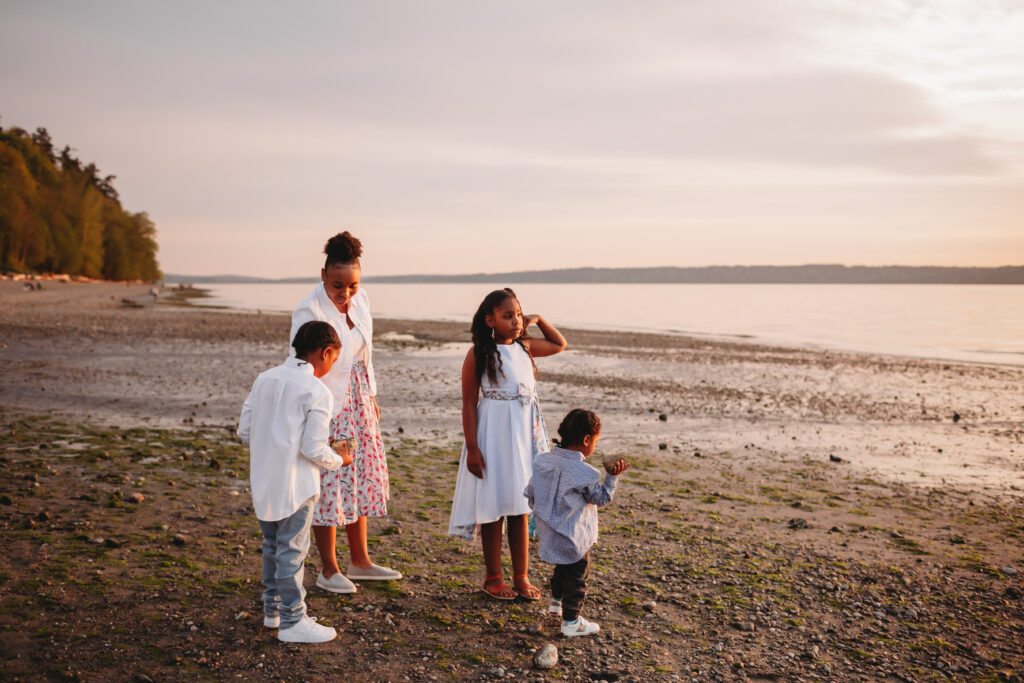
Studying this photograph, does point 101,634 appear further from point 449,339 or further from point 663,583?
point 449,339

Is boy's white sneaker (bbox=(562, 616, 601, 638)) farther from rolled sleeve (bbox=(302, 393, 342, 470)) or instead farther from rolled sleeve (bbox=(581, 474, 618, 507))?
rolled sleeve (bbox=(302, 393, 342, 470))

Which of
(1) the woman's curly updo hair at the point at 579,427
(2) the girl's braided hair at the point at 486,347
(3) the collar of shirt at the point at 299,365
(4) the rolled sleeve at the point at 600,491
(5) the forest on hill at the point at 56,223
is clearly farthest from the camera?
(5) the forest on hill at the point at 56,223

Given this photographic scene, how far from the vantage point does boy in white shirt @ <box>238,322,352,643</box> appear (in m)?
4.41

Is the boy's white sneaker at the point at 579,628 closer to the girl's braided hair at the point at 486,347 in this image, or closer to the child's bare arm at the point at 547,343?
the girl's braided hair at the point at 486,347

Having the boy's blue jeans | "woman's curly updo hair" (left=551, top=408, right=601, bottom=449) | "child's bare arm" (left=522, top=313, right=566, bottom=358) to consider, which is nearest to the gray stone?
"woman's curly updo hair" (left=551, top=408, right=601, bottom=449)

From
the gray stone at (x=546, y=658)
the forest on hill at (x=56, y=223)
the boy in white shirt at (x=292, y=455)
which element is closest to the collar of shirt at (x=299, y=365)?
the boy in white shirt at (x=292, y=455)

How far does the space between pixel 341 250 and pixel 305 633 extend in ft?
8.84

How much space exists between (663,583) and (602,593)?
0.60 metres

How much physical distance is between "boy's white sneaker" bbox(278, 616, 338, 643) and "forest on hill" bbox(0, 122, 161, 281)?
79994 mm

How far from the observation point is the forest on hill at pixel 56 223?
71625 mm

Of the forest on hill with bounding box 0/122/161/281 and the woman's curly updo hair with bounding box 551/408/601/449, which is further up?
the forest on hill with bounding box 0/122/161/281

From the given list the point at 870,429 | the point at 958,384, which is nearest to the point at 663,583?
the point at 870,429

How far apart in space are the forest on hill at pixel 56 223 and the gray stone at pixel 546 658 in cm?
8110

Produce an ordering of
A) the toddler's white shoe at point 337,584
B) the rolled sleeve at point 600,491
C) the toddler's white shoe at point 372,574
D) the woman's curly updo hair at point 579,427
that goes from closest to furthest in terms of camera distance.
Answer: the rolled sleeve at point 600,491
the woman's curly updo hair at point 579,427
the toddler's white shoe at point 337,584
the toddler's white shoe at point 372,574
